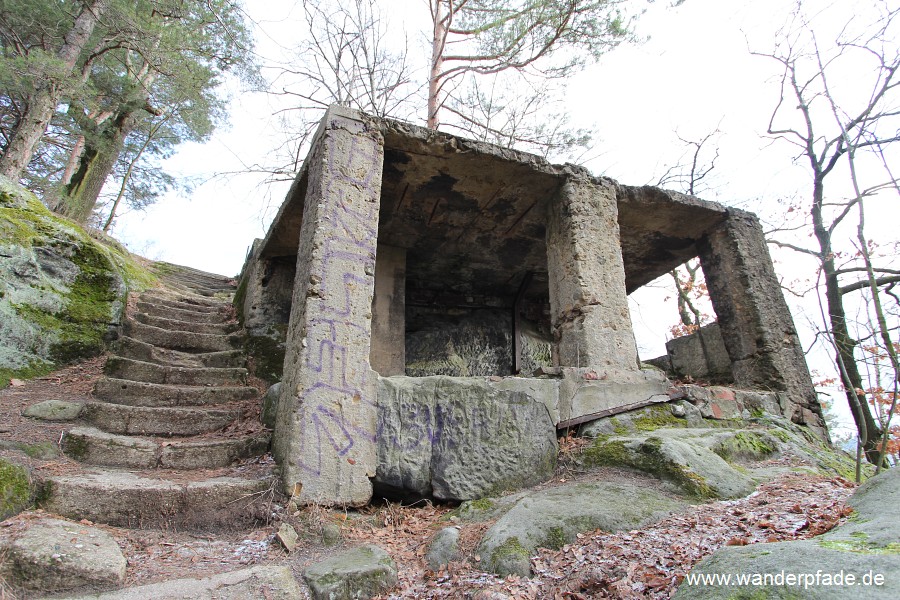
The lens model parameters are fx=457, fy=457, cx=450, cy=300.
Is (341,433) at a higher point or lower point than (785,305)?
lower

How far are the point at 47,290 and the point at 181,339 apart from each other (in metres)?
1.26

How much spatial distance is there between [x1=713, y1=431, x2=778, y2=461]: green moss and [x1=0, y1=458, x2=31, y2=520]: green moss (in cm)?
453

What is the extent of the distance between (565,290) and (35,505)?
13.3 feet

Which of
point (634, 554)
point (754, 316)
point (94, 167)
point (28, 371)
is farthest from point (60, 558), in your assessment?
point (94, 167)

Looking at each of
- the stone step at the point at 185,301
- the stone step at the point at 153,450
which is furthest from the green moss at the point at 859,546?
the stone step at the point at 185,301

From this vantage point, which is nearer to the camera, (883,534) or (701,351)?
(883,534)

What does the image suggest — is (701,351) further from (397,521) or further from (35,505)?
(35,505)

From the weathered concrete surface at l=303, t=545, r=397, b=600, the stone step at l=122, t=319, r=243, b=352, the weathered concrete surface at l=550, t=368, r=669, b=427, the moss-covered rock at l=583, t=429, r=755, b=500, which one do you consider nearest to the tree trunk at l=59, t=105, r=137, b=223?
the stone step at l=122, t=319, r=243, b=352

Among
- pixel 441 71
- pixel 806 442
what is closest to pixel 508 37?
pixel 441 71

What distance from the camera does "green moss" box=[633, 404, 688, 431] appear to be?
400 cm

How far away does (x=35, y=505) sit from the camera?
2.36 metres

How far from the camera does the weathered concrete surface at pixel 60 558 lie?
6.07 feet

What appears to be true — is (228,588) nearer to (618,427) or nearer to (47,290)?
(618,427)

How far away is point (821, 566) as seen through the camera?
1.13 metres
